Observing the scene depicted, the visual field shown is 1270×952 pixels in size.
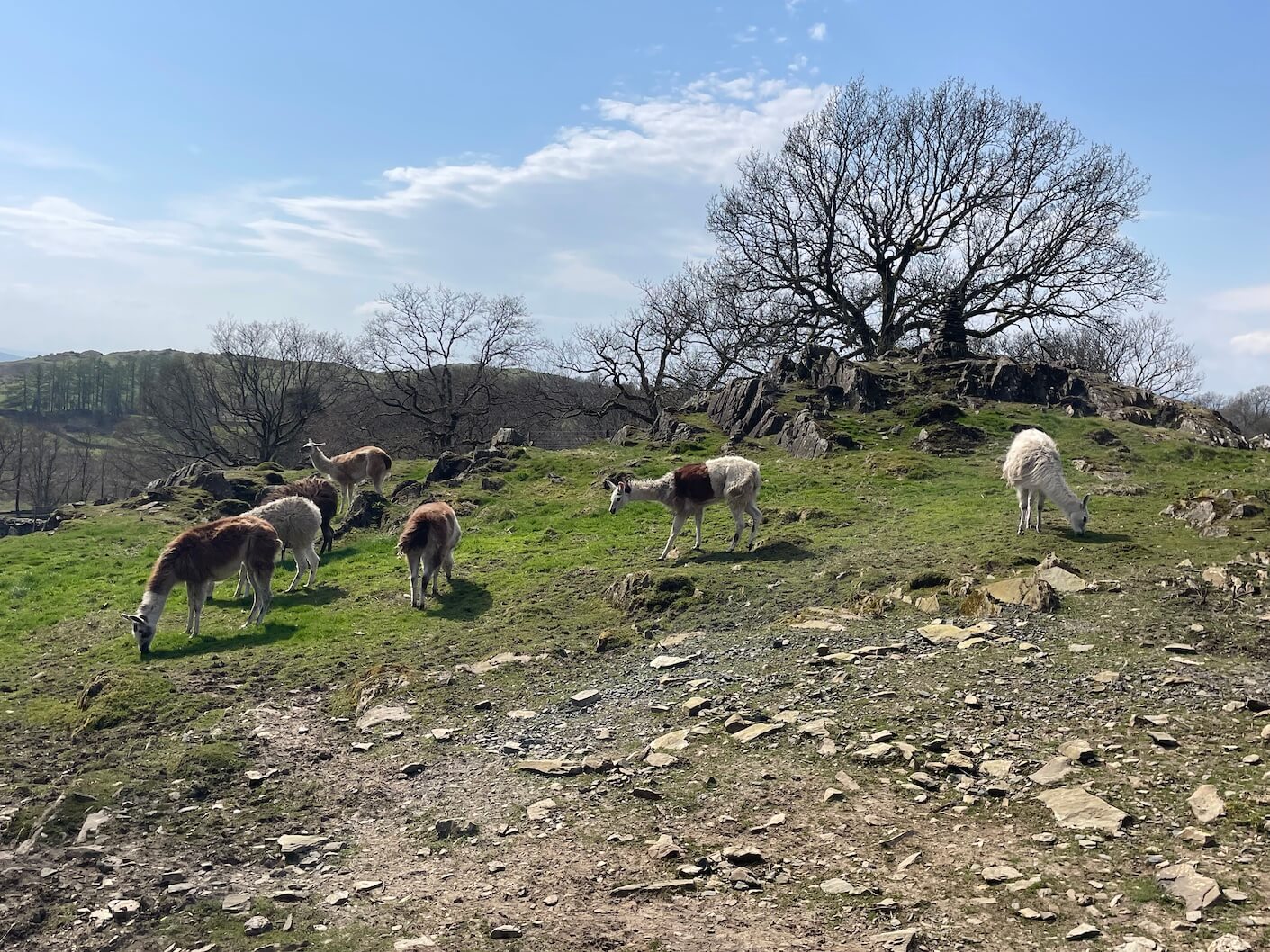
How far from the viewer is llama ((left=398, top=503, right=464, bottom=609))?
1684cm

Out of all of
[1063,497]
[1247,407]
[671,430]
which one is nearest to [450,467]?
[671,430]

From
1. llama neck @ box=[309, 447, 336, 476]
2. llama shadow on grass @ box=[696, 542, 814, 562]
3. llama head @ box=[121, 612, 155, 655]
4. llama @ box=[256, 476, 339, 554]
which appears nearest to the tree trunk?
llama shadow on grass @ box=[696, 542, 814, 562]

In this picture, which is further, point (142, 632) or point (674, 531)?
point (674, 531)

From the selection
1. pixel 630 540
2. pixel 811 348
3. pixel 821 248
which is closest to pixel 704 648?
pixel 630 540

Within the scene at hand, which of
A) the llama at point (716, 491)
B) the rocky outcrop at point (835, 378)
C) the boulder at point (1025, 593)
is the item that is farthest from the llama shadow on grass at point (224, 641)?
the rocky outcrop at point (835, 378)

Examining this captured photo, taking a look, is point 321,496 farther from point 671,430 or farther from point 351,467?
point 671,430

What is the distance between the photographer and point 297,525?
19344 mm

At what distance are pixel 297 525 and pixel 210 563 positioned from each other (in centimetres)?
341

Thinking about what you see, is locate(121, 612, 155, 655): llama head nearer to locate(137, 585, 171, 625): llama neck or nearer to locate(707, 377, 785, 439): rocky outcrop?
locate(137, 585, 171, 625): llama neck

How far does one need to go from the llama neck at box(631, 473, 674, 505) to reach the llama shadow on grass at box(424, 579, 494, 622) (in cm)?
441

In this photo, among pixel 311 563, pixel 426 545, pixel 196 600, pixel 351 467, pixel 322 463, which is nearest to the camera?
pixel 196 600

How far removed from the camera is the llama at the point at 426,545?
16.8 m

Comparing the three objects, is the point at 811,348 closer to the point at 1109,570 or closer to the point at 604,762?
the point at 1109,570

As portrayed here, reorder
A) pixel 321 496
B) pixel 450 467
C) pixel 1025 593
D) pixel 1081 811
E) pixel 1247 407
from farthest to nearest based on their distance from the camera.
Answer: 1. pixel 1247 407
2. pixel 450 467
3. pixel 321 496
4. pixel 1025 593
5. pixel 1081 811
